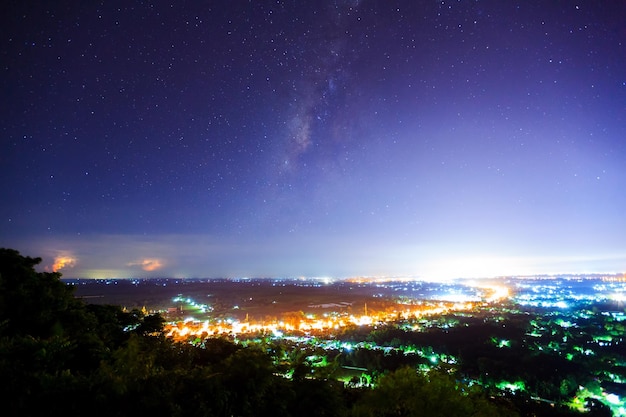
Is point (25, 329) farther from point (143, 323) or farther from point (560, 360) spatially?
point (560, 360)

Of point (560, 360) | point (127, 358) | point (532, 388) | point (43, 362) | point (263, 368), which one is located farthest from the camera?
point (560, 360)

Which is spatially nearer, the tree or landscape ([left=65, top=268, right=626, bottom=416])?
the tree

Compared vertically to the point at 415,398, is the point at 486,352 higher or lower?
lower

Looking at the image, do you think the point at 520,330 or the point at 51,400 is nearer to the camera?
the point at 51,400

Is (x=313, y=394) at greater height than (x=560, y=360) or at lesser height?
greater

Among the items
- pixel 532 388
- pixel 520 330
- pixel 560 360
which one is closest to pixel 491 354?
pixel 560 360

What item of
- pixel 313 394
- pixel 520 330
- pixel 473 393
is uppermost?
pixel 313 394

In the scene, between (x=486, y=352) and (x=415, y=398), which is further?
(x=486, y=352)

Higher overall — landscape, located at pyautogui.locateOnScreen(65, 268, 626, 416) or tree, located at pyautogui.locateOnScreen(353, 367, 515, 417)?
tree, located at pyautogui.locateOnScreen(353, 367, 515, 417)

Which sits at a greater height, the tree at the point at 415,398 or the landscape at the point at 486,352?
the tree at the point at 415,398

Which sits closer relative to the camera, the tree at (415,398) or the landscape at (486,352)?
the tree at (415,398)

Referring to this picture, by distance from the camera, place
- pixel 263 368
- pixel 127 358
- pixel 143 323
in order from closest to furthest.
→ 1. pixel 263 368
2. pixel 127 358
3. pixel 143 323
